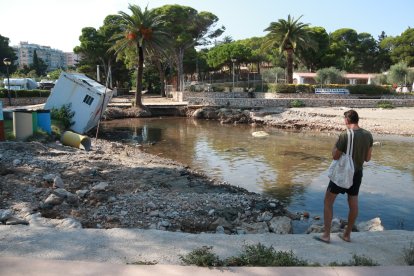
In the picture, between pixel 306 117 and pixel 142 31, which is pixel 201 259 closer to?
pixel 306 117

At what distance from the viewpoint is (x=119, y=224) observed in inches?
302

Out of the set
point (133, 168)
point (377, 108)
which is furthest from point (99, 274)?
point (377, 108)

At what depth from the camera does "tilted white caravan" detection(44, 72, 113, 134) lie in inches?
Answer: 896

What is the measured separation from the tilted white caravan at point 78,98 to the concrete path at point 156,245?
1779cm

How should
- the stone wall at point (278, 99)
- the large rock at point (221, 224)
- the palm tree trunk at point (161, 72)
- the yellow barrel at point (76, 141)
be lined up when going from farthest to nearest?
the palm tree trunk at point (161, 72)
the stone wall at point (278, 99)
the yellow barrel at point (76, 141)
the large rock at point (221, 224)

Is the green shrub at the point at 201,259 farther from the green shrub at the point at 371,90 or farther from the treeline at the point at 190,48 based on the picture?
the green shrub at the point at 371,90

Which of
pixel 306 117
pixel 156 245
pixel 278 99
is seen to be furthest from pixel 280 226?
pixel 278 99

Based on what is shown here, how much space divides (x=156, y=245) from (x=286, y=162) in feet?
47.0

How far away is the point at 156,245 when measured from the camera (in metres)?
5.24

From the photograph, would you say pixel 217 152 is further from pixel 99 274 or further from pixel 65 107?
pixel 99 274

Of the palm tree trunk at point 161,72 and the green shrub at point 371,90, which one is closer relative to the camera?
the green shrub at point 371,90

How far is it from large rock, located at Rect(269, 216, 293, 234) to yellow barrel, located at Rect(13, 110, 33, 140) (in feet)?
38.8

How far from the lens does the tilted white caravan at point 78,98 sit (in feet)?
74.7

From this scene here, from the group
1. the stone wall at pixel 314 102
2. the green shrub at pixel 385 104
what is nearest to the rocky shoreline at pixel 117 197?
the stone wall at pixel 314 102
